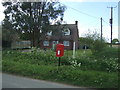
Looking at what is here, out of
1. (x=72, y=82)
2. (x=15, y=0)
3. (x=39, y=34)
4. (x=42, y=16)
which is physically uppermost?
(x=15, y=0)

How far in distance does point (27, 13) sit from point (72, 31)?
19093mm

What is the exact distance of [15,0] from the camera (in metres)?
34.1

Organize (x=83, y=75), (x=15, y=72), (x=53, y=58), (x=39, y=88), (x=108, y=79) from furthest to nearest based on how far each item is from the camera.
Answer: (x=53, y=58) → (x=15, y=72) → (x=83, y=75) → (x=108, y=79) → (x=39, y=88)

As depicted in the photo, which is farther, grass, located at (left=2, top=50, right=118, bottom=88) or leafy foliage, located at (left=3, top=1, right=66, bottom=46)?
leafy foliage, located at (left=3, top=1, right=66, bottom=46)

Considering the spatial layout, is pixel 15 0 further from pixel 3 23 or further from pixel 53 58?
pixel 53 58

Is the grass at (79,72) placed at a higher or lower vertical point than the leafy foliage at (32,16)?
lower

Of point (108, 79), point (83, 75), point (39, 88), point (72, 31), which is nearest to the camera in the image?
point (39, 88)

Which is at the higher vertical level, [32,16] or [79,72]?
[32,16]

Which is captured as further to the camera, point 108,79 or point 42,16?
point 42,16

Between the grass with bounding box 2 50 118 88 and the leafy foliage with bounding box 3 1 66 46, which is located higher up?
the leafy foliage with bounding box 3 1 66 46

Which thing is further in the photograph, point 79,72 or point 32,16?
point 32,16

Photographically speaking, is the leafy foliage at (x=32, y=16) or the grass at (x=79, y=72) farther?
the leafy foliage at (x=32, y=16)

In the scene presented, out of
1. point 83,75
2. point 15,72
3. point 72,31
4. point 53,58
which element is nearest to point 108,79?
point 83,75

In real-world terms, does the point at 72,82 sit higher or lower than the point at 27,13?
lower
